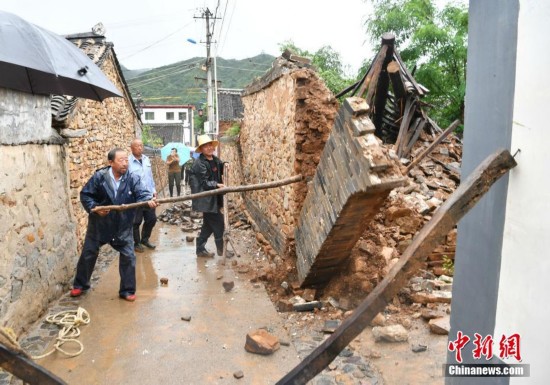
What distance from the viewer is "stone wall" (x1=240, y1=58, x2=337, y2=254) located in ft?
15.2

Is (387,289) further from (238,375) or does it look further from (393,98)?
(393,98)

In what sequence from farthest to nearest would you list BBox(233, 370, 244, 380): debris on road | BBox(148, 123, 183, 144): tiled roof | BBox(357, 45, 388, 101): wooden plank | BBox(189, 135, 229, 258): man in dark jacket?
1. BBox(148, 123, 183, 144): tiled roof
2. BBox(357, 45, 388, 101): wooden plank
3. BBox(189, 135, 229, 258): man in dark jacket
4. BBox(233, 370, 244, 380): debris on road

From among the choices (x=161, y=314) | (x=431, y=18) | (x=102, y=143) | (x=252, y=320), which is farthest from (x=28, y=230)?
(x=431, y=18)

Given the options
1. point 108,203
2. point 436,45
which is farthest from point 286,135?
point 436,45

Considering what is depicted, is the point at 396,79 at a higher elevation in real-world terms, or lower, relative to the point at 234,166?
higher

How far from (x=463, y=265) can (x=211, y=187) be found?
4384 mm

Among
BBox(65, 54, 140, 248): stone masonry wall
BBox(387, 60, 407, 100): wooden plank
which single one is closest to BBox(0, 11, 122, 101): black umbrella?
BBox(65, 54, 140, 248): stone masonry wall

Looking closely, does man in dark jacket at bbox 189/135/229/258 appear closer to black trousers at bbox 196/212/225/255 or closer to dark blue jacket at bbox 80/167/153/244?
black trousers at bbox 196/212/225/255

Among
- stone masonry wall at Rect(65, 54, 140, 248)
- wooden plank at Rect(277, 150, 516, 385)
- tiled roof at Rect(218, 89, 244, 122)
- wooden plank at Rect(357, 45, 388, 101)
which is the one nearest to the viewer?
wooden plank at Rect(277, 150, 516, 385)

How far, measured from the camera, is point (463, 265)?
2318 millimetres

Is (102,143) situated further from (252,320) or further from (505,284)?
(505,284)

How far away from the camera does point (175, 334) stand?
3.71 meters

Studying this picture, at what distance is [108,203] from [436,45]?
36.5 ft

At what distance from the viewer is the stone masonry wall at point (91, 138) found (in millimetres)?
5934
